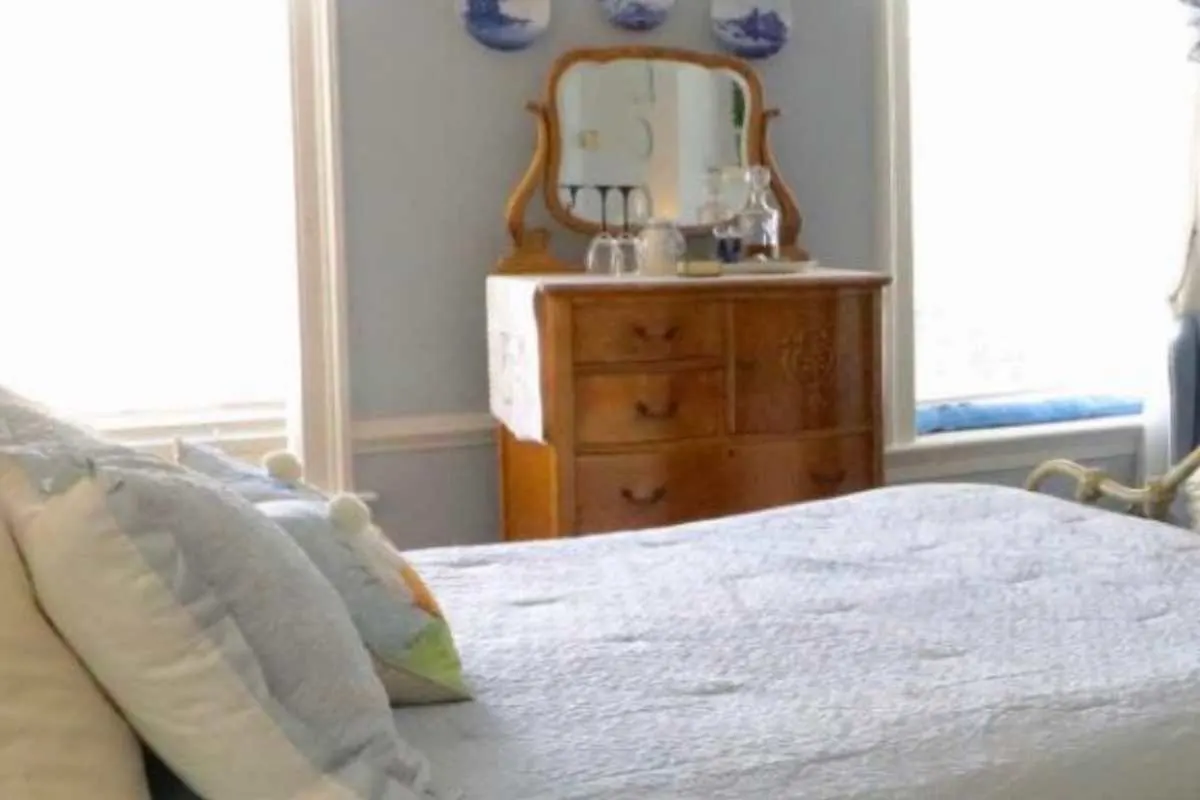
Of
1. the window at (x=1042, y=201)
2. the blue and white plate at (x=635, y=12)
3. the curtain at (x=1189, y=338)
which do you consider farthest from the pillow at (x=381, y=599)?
the curtain at (x=1189, y=338)

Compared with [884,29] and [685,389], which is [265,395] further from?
[884,29]

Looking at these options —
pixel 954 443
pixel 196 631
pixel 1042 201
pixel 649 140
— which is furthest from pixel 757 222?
pixel 196 631

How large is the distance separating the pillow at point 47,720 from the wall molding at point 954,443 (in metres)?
2.44

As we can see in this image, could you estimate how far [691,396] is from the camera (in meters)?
3.42

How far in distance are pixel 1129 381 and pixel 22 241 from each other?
3092 millimetres

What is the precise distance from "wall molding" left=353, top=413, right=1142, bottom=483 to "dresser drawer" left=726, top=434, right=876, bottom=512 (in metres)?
0.68

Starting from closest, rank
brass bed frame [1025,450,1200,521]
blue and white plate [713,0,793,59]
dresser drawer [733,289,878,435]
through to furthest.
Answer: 1. brass bed frame [1025,450,1200,521]
2. dresser drawer [733,289,878,435]
3. blue and white plate [713,0,793,59]

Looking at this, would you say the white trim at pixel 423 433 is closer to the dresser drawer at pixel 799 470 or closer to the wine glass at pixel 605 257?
the wine glass at pixel 605 257

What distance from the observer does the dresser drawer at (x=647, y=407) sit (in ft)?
11.0

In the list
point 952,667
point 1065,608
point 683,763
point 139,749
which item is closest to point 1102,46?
point 1065,608

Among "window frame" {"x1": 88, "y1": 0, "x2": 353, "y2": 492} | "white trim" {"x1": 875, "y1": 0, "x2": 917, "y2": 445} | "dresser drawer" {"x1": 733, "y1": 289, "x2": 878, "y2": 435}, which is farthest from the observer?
"white trim" {"x1": 875, "y1": 0, "x2": 917, "y2": 445}

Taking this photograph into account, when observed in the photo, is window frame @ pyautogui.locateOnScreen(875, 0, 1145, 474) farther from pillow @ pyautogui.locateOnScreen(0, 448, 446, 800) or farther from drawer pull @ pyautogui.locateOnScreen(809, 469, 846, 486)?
pillow @ pyautogui.locateOnScreen(0, 448, 446, 800)

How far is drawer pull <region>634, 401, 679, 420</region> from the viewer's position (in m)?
3.38

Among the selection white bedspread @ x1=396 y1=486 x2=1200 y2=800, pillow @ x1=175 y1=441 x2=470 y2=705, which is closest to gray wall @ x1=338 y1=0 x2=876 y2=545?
white bedspread @ x1=396 y1=486 x2=1200 y2=800
